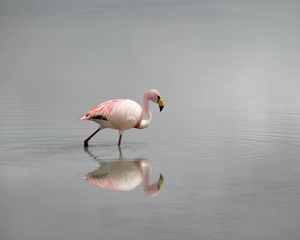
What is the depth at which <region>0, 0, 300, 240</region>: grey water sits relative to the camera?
6406 mm

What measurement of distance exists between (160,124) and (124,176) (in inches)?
140

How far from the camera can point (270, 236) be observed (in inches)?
230

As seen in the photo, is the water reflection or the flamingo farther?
the flamingo

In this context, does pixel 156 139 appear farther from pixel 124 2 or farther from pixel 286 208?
pixel 124 2

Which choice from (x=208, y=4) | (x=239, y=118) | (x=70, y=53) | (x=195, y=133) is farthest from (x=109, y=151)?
(x=208, y=4)

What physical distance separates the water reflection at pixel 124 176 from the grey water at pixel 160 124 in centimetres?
8

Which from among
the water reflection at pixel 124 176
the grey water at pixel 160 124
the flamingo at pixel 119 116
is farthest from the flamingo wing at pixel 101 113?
the water reflection at pixel 124 176

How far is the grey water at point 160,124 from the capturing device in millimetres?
6406

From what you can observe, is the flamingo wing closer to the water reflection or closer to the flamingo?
the flamingo

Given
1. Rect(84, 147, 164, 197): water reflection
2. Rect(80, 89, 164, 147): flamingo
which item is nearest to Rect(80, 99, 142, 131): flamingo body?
Rect(80, 89, 164, 147): flamingo

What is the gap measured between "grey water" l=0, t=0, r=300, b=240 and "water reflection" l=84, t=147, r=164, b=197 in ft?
0.26

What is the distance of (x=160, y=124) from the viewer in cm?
1156

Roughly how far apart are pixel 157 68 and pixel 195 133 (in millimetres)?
6412

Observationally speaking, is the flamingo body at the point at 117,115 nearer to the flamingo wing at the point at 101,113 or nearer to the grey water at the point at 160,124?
the flamingo wing at the point at 101,113
